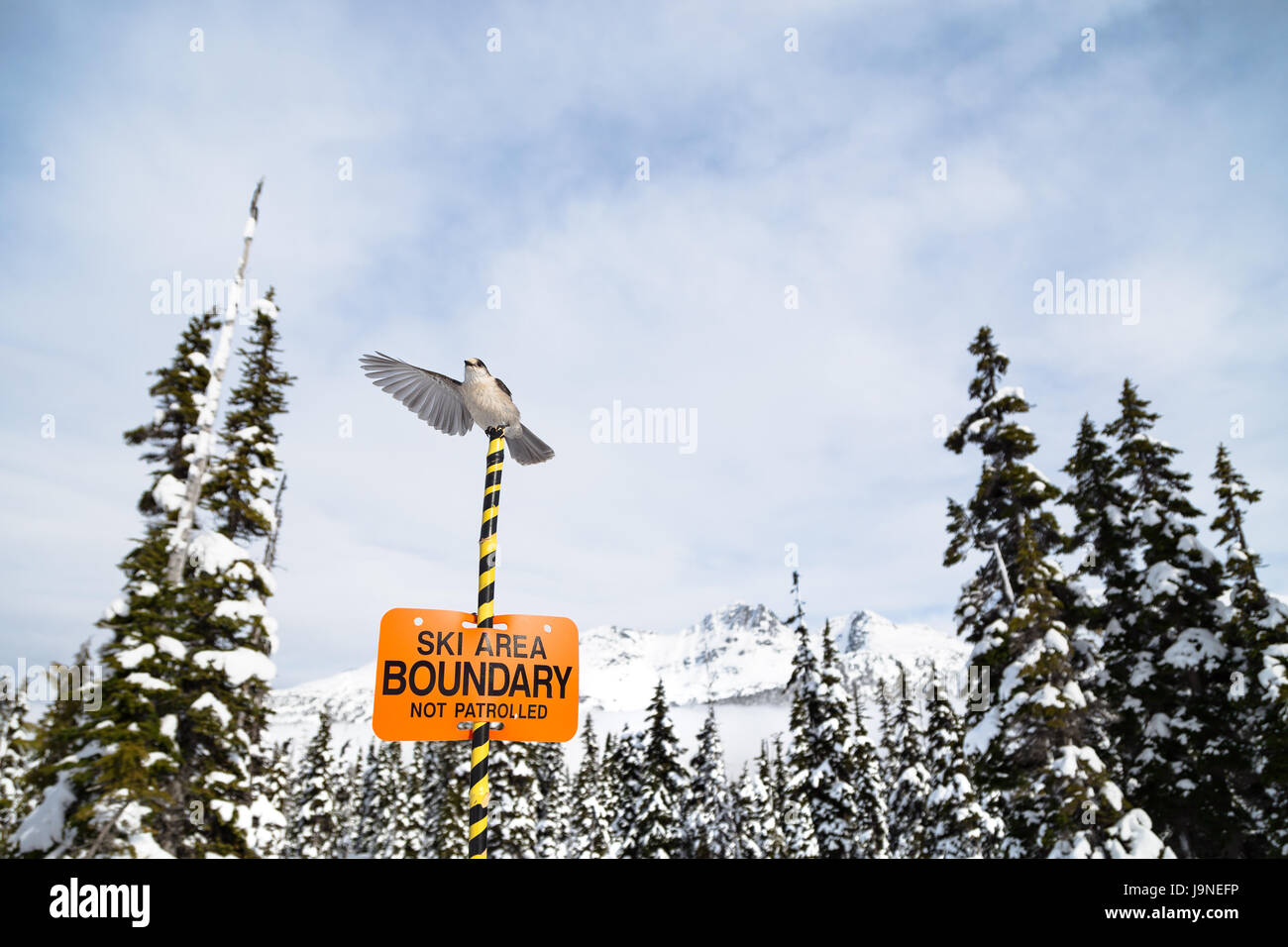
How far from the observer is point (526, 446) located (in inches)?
281

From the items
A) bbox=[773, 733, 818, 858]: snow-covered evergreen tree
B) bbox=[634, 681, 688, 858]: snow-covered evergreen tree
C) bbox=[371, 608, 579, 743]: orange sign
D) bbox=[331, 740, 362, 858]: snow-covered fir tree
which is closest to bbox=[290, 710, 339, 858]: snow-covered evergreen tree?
bbox=[634, 681, 688, 858]: snow-covered evergreen tree

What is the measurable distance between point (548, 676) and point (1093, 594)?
24438 millimetres

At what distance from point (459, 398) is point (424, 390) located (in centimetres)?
35

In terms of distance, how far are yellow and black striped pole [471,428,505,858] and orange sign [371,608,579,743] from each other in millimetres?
110

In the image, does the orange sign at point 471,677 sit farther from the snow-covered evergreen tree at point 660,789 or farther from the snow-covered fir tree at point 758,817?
the snow-covered fir tree at point 758,817

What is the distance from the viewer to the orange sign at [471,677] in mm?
5477

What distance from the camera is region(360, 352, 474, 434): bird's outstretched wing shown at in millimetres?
6711

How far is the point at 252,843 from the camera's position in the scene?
16.4 metres

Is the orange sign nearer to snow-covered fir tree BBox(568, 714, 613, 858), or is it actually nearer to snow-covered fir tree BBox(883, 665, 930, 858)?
snow-covered fir tree BBox(883, 665, 930, 858)

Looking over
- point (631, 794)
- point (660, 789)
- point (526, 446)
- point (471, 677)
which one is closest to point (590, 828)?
point (631, 794)

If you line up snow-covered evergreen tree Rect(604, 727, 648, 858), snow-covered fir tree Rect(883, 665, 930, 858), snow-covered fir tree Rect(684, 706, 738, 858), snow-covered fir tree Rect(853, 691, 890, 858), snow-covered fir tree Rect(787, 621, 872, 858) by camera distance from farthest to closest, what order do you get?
1. snow-covered fir tree Rect(684, 706, 738, 858)
2. snow-covered fir tree Rect(853, 691, 890, 858)
3. snow-covered fir tree Rect(883, 665, 930, 858)
4. snow-covered evergreen tree Rect(604, 727, 648, 858)
5. snow-covered fir tree Rect(787, 621, 872, 858)

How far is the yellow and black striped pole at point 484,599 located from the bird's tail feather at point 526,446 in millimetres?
211
